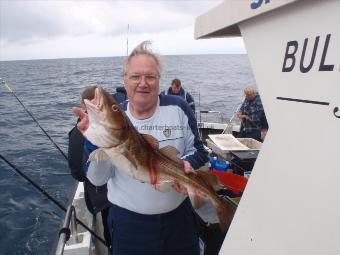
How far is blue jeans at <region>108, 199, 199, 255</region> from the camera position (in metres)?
2.71

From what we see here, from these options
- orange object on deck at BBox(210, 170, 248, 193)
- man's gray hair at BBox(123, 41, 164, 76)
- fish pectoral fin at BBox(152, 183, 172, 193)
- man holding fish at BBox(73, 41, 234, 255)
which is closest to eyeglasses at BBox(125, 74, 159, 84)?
man holding fish at BBox(73, 41, 234, 255)

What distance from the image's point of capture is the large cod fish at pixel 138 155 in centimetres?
209

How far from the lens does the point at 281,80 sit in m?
1.46

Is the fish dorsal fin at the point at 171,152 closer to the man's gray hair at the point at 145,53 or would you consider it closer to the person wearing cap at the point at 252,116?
the man's gray hair at the point at 145,53

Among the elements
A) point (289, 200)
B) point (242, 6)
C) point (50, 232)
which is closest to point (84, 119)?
point (242, 6)

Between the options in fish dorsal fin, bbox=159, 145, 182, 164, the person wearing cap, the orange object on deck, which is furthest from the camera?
the person wearing cap

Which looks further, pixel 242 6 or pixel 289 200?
pixel 242 6

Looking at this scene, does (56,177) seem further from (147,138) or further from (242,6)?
(242,6)

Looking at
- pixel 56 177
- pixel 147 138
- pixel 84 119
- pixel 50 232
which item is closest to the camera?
pixel 84 119

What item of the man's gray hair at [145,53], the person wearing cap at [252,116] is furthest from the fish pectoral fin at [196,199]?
the person wearing cap at [252,116]

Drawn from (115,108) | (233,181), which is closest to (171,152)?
(115,108)

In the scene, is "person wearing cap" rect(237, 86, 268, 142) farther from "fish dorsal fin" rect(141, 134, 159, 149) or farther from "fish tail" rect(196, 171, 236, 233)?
"fish dorsal fin" rect(141, 134, 159, 149)

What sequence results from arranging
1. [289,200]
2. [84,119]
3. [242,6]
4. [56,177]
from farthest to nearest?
[56,177]
[84,119]
[242,6]
[289,200]

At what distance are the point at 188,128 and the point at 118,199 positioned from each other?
2.66ft
